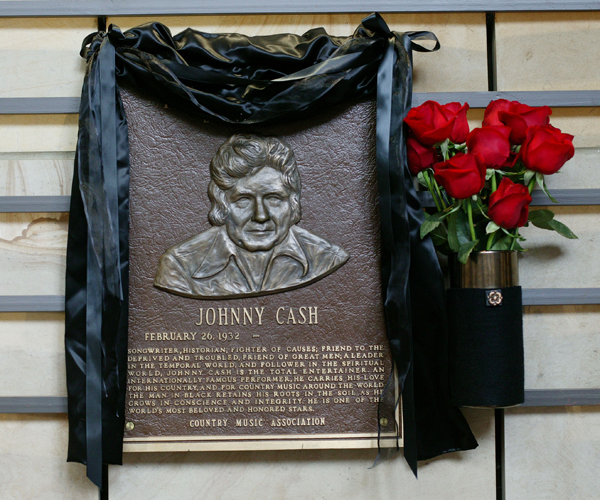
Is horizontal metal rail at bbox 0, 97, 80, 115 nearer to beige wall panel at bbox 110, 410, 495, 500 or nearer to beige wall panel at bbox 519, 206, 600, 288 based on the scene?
beige wall panel at bbox 110, 410, 495, 500

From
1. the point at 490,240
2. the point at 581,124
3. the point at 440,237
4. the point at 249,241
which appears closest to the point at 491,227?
the point at 490,240

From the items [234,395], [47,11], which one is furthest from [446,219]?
[47,11]

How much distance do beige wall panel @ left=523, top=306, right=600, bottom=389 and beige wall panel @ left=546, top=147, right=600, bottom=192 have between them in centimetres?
54

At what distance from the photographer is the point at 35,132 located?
7.23 ft

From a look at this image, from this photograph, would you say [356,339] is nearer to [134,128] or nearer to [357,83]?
[357,83]

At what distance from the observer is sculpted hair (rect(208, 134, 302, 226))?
2029mm

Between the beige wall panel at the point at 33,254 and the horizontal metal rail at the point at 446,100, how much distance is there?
457mm

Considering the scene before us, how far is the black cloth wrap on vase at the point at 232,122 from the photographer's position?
194 centimetres

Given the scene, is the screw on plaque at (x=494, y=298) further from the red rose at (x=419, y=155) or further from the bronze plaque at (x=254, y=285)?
→ the red rose at (x=419, y=155)

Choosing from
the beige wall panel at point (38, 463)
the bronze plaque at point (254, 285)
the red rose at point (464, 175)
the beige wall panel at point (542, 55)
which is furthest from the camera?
the beige wall panel at point (542, 55)

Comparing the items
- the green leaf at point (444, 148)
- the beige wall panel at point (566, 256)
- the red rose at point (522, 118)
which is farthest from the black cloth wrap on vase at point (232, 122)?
the beige wall panel at point (566, 256)

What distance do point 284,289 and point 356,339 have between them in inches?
14.0

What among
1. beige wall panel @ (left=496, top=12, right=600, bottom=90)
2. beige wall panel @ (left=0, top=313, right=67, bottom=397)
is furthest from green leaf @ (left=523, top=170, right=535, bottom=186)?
beige wall panel @ (left=0, top=313, right=67, bottom=397)

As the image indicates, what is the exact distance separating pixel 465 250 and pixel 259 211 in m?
0.80
